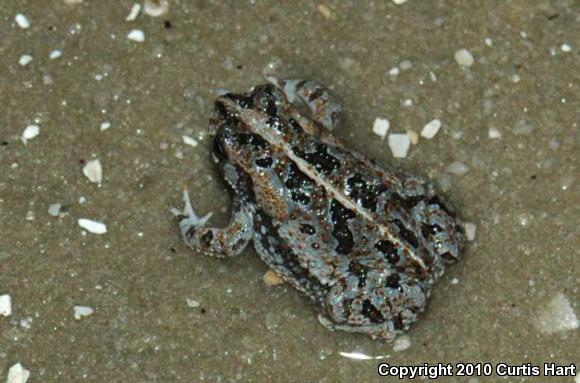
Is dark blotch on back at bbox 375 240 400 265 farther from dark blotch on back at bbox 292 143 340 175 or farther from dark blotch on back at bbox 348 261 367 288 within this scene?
dark blotch on back at bbox 292 143 340 175

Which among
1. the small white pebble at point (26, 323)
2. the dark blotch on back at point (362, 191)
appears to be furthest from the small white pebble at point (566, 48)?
the small white pebble at point (26, 323)

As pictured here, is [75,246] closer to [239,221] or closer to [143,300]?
[143,300]

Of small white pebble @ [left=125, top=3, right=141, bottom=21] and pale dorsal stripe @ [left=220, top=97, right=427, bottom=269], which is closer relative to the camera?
pale dorsal stripe @ [left=220, top=97, right=427, bottom=269]

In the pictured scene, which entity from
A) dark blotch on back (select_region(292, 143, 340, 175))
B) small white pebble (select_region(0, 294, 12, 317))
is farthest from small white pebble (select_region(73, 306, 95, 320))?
dark blotch on back (select_region(292, 143, 340, 175))

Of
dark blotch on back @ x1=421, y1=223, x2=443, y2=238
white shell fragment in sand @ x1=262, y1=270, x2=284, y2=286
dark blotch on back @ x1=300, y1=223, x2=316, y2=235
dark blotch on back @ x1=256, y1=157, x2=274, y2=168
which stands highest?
dark blotch on back @ x1=256, y1=157, x2=274, y2=168

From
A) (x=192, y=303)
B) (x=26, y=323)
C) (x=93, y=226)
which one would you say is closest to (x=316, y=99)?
(x=192, y=303)

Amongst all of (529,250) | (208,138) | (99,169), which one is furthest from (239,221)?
(529,250)

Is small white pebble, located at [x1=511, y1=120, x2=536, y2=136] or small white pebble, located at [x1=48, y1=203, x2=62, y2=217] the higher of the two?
small white pebble, located at [x1=511, y1=120, x2=536, y2=136]
